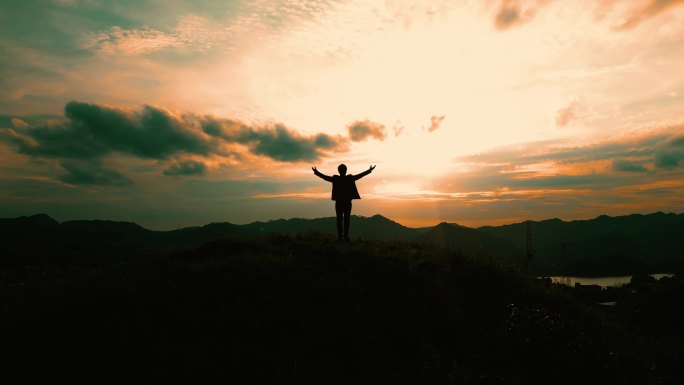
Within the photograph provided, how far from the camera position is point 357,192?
55.4 ft

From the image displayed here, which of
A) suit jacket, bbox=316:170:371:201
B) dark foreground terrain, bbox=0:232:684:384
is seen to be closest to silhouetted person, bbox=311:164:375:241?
suit jacket, bbox=316:170:371:201

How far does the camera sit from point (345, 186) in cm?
1656

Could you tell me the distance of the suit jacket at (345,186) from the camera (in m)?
16.6

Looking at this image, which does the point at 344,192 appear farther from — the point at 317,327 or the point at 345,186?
the point at 317,327

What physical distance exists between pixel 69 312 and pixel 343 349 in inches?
258

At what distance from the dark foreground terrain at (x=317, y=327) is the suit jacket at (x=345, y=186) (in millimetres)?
3435

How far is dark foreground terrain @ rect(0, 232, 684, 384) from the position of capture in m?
7.84

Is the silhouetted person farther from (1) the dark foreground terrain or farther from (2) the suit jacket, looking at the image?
(1) the dark foreground terrain

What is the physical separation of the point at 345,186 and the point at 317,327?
8.01 m

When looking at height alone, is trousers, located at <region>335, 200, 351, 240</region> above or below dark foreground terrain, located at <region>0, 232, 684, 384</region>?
above

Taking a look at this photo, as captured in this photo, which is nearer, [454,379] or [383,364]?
[454,379]

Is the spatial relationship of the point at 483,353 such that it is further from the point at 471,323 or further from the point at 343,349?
the point at 343,349

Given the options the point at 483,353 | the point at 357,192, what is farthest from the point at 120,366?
the point at 357,192

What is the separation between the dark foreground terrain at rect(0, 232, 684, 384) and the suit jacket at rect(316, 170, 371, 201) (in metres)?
3.43
